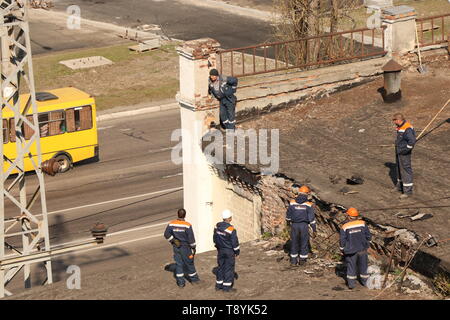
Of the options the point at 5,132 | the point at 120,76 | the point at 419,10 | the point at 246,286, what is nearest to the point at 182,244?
the point at 246,286

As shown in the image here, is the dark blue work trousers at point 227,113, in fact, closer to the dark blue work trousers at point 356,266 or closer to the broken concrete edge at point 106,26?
the dark blue work trousers at point 356,266

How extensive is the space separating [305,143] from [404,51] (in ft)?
17.4

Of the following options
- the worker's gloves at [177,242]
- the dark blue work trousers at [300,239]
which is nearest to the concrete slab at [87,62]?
the dark blue work trousers at [300,239]

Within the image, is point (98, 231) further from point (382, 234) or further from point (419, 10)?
point (419, 10)

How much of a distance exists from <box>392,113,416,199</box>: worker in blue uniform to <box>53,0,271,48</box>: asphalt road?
2966cm

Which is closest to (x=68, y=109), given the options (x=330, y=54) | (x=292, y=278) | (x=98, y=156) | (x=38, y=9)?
(x=98, y=156)

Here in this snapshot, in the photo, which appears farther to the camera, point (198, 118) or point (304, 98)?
point (304, 98)

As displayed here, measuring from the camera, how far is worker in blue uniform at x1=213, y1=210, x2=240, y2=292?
20.2 m

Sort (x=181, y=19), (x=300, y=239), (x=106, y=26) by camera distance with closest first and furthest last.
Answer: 1. (x=300, y=239)
2. (x=106, y=26)
3. (x=181, y=19)

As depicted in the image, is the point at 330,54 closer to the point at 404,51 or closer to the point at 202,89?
the point at 404,51

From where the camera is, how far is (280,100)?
93.6ft

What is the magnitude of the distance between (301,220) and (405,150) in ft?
8.98

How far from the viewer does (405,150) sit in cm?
2227

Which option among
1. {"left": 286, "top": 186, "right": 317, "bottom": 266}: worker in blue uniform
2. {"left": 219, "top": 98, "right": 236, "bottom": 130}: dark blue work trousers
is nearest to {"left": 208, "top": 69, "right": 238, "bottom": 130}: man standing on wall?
{"left": 219, "top": 98, "right": 236, "bottom": 130}: dark blue work trousers
